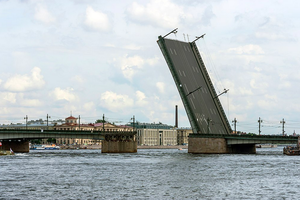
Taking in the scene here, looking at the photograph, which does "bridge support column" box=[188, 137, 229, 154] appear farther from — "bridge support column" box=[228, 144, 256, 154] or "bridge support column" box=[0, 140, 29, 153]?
"bridge support column" box=[0, 140, 29, 153]

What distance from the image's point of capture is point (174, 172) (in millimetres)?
38219

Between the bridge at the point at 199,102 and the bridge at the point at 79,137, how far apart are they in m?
13.9

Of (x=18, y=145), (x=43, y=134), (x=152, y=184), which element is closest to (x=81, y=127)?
(x=18, y=145)

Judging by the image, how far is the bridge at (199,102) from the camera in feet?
200

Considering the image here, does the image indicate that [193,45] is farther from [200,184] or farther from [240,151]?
[200,184]

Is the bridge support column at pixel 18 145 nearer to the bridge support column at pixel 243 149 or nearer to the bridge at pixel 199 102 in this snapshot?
the bridge at pixel 199 102

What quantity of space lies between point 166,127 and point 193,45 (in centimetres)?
11652

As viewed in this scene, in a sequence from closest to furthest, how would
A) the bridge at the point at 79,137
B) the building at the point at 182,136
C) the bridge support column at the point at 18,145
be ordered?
1. the bridge at the point at 79,137
2. the bridge support column at the point at 18,145
3. the building at the point at 182,136

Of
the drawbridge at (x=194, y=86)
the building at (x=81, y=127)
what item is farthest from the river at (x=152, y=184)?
the building at (x=81, y=127)

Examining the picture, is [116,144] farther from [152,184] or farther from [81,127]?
[81,127]

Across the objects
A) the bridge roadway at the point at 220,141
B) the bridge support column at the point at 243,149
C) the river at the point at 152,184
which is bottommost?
the river at the point at 152,184

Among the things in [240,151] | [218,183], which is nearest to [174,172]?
[218,183]

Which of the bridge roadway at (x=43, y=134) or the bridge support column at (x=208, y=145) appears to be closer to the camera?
the bridge support column at (x=208, y=145)

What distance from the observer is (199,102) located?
6444 centimetres
